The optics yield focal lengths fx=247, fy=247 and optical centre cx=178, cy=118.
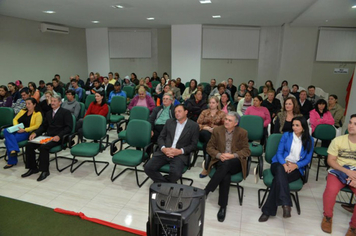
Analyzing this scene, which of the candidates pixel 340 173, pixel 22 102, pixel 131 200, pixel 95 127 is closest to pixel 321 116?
pixel 340 173

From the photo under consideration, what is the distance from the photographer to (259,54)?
10039 mm

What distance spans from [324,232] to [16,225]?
349cm

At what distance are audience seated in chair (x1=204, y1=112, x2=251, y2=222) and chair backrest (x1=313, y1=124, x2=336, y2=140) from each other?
1655mm

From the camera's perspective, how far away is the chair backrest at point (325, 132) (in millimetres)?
4023

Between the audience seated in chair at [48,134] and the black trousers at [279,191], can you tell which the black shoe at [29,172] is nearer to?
the audience seated in chair at [48,134]

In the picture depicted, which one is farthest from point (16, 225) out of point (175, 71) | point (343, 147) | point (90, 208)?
point (175, 71)

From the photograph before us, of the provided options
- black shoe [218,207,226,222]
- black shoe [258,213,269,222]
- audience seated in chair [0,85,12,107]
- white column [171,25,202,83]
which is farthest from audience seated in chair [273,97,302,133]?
white column [171,25,202,83]

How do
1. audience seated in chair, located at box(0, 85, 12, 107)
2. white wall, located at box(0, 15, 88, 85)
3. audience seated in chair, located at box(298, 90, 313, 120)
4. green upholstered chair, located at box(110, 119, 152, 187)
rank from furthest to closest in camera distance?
white wall, located at box(0, 15, 88, 85)
audience seated in chair, located at box(0, 85, 12, 107)
audience seated in chair, located at box(298, 90, 313, 120)
green upholstered chair, located at box(110, 119, 152, 187)

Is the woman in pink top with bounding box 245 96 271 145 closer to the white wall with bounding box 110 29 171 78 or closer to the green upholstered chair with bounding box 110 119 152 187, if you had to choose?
the green upholstered chair with bounding box 110 119 152 187

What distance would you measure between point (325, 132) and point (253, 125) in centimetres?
116

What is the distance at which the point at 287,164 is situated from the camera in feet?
9.87

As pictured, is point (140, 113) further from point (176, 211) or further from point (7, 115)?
point (176, 211)

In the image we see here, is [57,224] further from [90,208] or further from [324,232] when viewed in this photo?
[324,232]

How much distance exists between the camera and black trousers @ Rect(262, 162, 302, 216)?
282 centimetres
